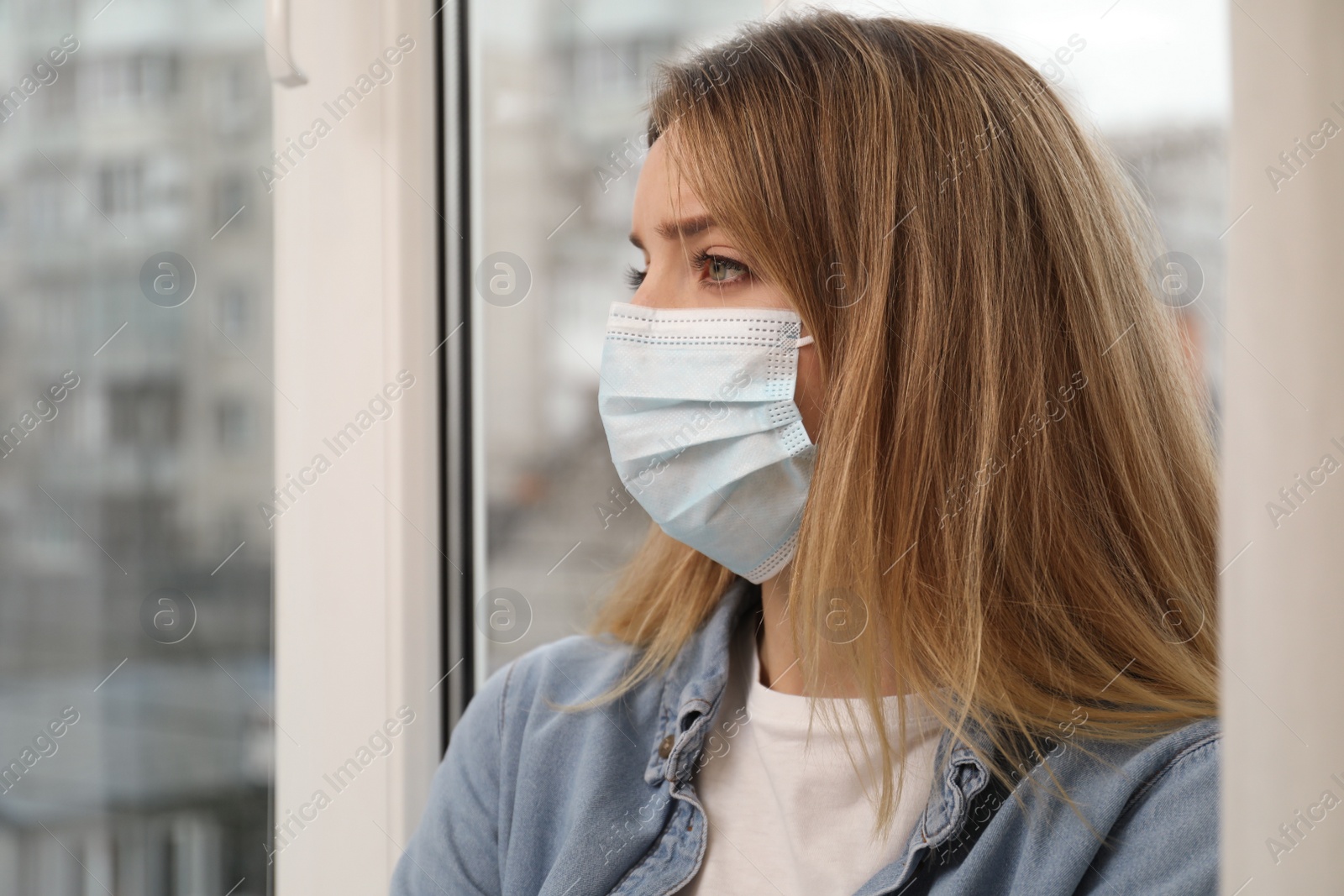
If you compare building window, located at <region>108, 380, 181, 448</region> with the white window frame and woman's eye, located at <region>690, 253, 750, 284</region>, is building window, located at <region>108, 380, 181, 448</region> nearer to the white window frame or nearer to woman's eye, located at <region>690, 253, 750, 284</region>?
the white window frame

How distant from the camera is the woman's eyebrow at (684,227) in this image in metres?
0.92

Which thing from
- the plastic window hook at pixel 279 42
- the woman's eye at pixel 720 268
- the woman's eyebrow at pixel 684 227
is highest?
the plastic window hook at pixel 279 42

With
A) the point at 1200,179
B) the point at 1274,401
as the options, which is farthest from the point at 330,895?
the point at 1200,179

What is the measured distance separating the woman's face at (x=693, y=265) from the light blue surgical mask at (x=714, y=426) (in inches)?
0.4

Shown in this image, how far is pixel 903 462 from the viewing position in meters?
0.89

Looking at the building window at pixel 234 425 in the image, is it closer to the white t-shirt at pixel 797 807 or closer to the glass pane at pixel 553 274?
the glass pane at pixel 553 274

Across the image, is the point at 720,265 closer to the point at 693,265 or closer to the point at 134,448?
the point at 693,265

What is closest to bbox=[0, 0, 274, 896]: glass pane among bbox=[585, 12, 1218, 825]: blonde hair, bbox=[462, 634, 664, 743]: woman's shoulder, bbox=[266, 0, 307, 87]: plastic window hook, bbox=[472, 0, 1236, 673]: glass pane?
bbox=[266, 0, 307, 87]: plastic window hook

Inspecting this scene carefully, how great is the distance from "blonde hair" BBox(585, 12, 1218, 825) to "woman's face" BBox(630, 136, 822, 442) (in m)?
0.02

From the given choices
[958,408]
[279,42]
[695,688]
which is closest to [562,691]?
[695,688]

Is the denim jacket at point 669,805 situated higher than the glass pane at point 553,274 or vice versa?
the glass pane at point 553,274

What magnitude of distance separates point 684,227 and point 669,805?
1.93 ft

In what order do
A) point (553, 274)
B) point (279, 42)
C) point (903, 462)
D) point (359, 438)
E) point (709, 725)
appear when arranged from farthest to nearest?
point (553, 274) < point (359, 438) < point (279, 42) < point (709, 725) < point (903, 462)

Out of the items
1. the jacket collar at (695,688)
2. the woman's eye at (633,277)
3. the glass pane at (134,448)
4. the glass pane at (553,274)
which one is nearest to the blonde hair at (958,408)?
the jacket collar at (695,688)
